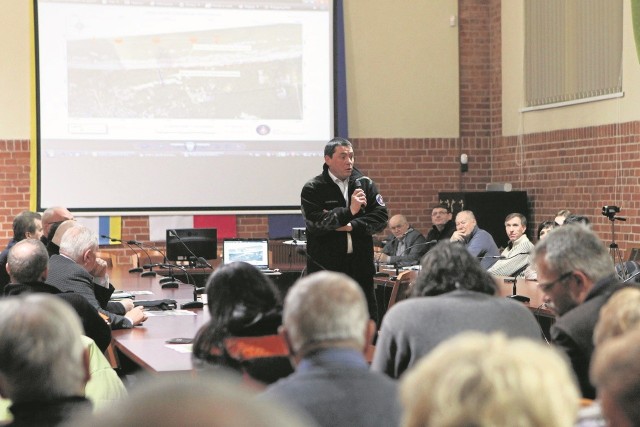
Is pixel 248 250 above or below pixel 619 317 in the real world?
below

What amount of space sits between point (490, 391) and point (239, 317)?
7.60ft

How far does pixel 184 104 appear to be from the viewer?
10.5 metres

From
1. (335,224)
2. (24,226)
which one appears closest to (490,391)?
(335,224)

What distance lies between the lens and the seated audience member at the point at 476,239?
29.7 feet

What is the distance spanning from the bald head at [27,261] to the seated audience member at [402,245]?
586 cm

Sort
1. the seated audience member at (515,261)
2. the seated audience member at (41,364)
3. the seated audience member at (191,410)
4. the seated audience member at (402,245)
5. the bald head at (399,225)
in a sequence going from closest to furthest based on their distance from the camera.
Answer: the seated audience member at (191,410) → the seated audience member at (41,364) → the seated audience member at (515,261) → the seated audience member at (402,245) → the bald head at (399,225)

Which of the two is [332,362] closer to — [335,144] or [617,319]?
[617,319]

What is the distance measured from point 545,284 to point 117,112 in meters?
7.59

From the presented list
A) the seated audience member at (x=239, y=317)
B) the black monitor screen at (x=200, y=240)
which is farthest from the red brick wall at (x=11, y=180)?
the seated audience member at (x=239, y=317)

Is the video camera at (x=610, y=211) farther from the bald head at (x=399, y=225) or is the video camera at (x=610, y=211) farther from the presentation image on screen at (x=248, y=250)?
the presentation image on screen at (x=248, y=250)

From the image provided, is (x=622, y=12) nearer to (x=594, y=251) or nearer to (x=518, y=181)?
(x=518, y=181)

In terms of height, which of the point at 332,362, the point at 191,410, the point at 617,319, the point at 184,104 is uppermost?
the point at 184,104

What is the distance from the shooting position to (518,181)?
11516mm

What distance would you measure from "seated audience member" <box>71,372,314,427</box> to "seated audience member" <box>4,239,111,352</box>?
355cm
